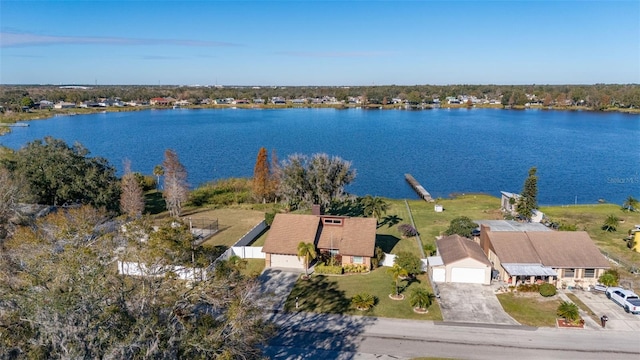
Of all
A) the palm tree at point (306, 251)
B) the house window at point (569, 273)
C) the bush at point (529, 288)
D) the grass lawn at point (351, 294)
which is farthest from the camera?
the palm tree at point (306, 251)

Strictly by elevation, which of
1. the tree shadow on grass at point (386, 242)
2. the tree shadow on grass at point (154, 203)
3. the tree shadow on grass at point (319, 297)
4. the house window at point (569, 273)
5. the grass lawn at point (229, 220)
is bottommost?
the tree shadow on grass at point (154, 203)

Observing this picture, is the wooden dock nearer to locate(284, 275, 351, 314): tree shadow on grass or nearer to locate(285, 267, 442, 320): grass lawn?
locate(285, 267, 442, 320): grass lawn

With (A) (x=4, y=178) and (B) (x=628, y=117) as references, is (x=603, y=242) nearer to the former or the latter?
(A) (x=4, y=178)

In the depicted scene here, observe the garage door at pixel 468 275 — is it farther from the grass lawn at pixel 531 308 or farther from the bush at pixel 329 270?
the bush at pixel 329 270

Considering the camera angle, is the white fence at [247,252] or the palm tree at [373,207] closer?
the white fence at [247,252]

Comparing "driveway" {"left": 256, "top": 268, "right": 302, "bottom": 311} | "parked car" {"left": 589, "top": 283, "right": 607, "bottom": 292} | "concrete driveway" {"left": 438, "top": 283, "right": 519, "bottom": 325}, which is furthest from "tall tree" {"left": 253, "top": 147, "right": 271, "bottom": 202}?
"parked car" {"left": 589, "top": 283, "right": 607, "bottom": 292}

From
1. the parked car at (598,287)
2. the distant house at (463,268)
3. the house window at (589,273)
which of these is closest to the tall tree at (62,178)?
the distant house at (463,268)
